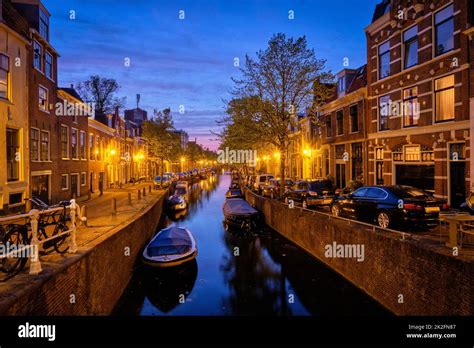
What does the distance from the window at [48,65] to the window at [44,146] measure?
426cm

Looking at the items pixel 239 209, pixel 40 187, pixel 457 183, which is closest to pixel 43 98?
pixel 40 187

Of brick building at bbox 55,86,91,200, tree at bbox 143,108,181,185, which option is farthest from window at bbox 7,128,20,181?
tree at bbox 143,108,181,185

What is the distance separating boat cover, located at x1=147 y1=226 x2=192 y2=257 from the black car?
7748mm

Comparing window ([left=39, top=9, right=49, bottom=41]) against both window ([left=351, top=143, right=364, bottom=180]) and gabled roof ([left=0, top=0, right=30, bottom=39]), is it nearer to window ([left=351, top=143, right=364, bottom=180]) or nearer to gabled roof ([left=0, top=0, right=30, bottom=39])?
gabled roof ([left=0, top=0, right=30, bottom=39])

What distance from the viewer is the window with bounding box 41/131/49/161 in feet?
67.3

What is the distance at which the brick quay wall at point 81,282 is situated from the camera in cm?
558

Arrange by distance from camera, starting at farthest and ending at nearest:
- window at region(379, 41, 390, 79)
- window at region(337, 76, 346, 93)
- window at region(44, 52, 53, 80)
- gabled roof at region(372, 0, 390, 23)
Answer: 1. window at region(337, 76, 346, 93)
2. gabled roof at region(372, 0, 390, 23)
3. window at region(379, 41, 390, 79)
4. window at region(44, 52, 53, 80)

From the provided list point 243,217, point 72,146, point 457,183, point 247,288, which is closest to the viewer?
point 247,288

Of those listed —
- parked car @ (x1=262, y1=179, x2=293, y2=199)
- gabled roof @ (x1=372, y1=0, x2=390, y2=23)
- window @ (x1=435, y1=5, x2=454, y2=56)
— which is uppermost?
gabled roof @ (x1=372, y1=0, x2=390, y2=23)

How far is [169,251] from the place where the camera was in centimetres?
1411

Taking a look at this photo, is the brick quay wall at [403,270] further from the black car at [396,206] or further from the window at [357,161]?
the window at [357,161]

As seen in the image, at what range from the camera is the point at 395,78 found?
67.4 feet

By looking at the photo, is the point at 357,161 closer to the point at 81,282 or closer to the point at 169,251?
the point at 169,251

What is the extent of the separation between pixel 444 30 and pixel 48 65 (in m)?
24.8
